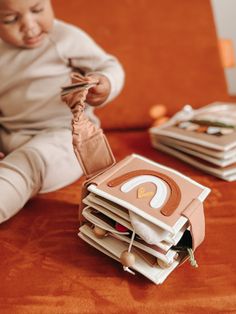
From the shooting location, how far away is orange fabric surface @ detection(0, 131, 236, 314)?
0.57 metres

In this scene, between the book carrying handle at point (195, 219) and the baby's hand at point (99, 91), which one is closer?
the book carrying handle at point (195, 219)

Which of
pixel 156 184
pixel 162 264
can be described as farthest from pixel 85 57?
pixel 162 264

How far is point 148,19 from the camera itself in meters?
1.05

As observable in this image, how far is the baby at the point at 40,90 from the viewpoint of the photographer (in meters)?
0.79

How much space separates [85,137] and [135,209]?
18cm

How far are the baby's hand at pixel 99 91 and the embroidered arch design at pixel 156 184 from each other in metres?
0.21

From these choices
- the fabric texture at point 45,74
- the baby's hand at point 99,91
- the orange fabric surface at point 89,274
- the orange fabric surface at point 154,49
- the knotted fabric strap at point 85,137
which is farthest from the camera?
the orange fabric surface at point 154,49

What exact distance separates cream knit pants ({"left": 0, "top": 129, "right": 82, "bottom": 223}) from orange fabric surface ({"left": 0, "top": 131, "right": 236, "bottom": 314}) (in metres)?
0.05

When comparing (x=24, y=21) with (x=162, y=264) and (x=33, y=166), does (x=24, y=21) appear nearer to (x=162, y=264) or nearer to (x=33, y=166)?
(x=33, y=166)

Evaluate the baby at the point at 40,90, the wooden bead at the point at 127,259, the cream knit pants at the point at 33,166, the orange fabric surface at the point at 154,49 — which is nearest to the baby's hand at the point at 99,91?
the baby at the point at 40,90

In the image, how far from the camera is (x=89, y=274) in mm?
622

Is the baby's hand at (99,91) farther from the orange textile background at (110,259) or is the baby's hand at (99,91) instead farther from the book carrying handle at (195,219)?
the book carrying handle at (195,219)

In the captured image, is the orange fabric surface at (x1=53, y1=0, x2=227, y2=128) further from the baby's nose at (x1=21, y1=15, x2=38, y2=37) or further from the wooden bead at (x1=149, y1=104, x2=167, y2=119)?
the baby's nose at (x1=21, y1=15, x2=38, y2=37)

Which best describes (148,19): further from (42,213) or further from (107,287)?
(107,287)
